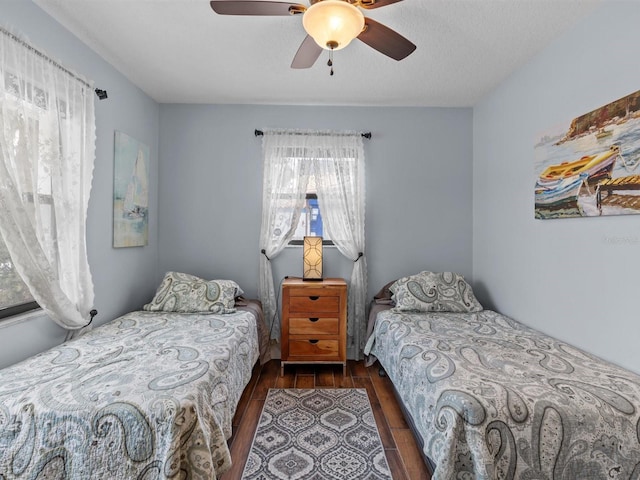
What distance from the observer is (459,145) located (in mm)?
3410

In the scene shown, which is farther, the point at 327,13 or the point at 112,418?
the point at 327,13

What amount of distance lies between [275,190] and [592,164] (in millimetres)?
2401

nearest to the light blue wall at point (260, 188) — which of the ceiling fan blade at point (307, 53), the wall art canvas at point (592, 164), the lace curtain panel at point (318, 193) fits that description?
the lace curtain panel at point (318, 193)

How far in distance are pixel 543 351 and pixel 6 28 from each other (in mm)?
3282

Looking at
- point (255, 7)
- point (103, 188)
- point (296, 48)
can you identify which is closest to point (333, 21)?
point (255, 7)

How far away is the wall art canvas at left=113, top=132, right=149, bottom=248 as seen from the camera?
2.62 metres

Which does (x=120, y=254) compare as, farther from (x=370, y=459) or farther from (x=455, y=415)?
(x=455, y=415)

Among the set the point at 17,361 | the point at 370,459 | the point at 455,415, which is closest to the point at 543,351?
the point at 455,415

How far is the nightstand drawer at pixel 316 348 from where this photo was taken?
2.96 m

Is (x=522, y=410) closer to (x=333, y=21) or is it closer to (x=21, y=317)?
(x=333, y=21)

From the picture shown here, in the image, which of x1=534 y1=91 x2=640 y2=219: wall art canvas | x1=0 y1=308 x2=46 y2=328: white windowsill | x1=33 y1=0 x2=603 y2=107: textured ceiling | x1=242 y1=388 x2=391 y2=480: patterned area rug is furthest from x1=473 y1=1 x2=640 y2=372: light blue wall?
x1=0 y1=308 x2=46 y2=328: white windowsill

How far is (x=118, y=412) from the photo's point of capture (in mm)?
1269

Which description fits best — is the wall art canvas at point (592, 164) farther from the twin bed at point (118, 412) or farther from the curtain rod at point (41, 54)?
the curtain rod at point (41, 54)

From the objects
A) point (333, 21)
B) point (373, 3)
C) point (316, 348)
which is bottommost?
point (316, 348)
